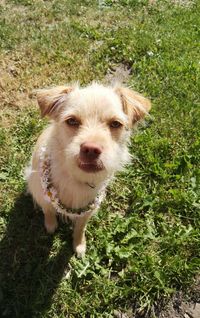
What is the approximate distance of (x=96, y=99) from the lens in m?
3.36

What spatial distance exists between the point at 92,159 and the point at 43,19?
17.6 ft

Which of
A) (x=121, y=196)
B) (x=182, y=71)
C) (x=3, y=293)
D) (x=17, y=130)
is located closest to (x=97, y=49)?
(x=182, y=71)

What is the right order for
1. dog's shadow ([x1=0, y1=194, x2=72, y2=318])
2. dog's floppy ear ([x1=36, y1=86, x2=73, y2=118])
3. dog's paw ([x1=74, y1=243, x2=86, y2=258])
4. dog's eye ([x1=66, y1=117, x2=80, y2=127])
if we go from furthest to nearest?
dog's paw ([x1=74, y1=243, x2=86, y2=258])
dog's shadow ([x1=0, y1=194, x2=72, y2=318])
dog's floppy ear ([x1=36, y1=86, x2=73, y2=118])
dog's eye ([x1=66, y1=117, x2=80, y2=127])

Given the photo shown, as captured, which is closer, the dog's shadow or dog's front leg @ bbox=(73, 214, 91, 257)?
the dog's shadow

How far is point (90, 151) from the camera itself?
10.2 feet

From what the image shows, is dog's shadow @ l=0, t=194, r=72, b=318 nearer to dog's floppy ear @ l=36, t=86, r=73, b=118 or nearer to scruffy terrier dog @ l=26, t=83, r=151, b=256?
scruffy terrier dog @ l=26, t=83, r=151, b=256

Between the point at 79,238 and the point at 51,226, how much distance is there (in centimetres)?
35

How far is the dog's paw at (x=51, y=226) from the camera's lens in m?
4.45

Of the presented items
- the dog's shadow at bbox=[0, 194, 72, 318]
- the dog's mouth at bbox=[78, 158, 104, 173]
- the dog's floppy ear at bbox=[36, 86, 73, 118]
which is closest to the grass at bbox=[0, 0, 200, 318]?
the dog's shadow at bbox=[0, 194, 72, 318]

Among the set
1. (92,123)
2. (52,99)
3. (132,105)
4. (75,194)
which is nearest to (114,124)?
(92,123)

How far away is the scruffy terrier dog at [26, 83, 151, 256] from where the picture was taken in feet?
10.6

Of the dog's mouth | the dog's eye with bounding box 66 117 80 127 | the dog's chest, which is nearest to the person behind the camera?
the dog's mouth

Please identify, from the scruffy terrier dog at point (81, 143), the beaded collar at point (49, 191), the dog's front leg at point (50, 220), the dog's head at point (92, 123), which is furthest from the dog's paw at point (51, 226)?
the dog's head at point (92, 123)

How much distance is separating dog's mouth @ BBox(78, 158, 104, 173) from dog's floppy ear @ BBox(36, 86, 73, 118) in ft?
1.93
